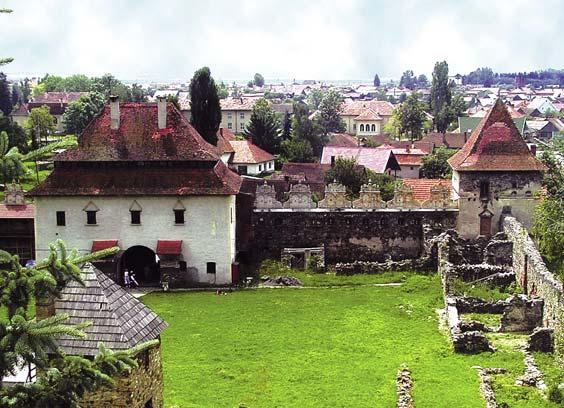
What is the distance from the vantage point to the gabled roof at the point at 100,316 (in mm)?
16359

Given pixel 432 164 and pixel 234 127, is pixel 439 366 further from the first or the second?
pixel 234 127

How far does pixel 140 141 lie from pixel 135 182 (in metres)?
2.06

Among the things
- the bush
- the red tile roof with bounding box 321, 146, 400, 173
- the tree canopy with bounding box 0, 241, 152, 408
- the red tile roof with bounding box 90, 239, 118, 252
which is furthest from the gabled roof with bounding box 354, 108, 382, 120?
the tree canopy with bounding box 0, 241, 152, 408

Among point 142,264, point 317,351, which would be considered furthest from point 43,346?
point 142,264

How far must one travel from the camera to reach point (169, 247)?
39.2 meters

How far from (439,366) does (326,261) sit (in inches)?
711

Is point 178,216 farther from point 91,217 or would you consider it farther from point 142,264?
point 91,217

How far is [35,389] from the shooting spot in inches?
479

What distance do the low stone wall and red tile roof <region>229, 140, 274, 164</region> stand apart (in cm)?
4060

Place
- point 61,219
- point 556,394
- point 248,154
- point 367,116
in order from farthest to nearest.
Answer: point 367,116, point 248,154, point 61,219, point 556,394

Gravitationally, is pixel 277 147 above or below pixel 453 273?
above

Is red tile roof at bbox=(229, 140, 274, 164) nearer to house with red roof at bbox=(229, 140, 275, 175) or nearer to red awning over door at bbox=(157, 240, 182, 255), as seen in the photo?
house with red roof at bbox=(229, 140, 275, 175)

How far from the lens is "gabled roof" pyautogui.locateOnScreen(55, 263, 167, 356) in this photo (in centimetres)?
1636

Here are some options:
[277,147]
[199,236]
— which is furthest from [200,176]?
[277,147]
